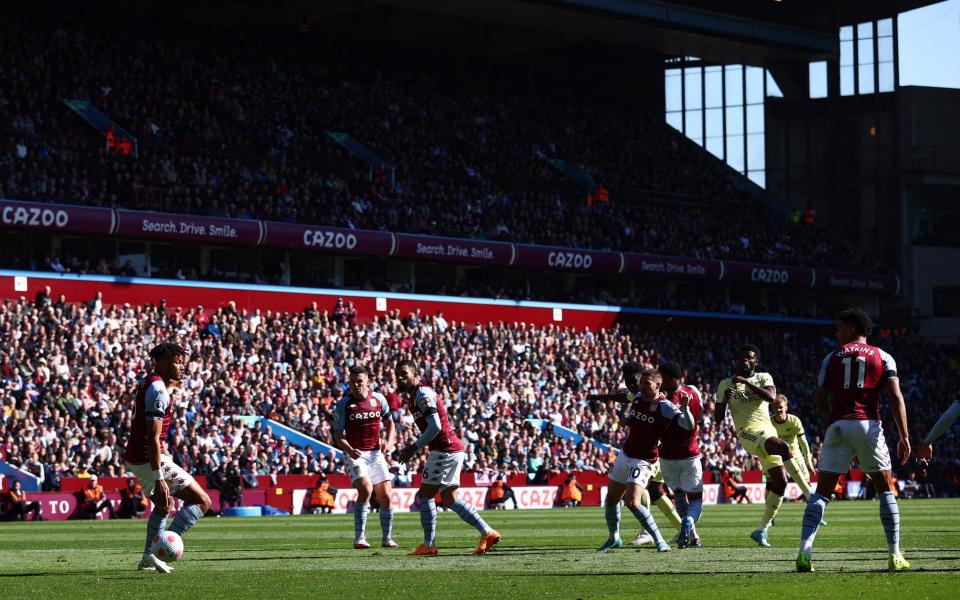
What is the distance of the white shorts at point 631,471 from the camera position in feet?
58.0

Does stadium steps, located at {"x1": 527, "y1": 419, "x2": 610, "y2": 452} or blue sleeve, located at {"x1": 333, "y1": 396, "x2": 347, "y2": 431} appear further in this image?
stadium steps, located at {"x1": 527, "y1": 419, "x2": 610, "y2": 452}

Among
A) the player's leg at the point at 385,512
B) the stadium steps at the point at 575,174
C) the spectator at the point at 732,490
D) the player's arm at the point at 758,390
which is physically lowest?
the spectator at the point at 732,490

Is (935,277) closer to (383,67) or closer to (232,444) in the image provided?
(383,67)

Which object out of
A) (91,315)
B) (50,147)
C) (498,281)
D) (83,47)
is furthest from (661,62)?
(91,315)

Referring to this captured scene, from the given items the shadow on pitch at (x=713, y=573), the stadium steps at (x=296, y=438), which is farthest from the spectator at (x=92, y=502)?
the shadow on pitch at (x=713, y=573)

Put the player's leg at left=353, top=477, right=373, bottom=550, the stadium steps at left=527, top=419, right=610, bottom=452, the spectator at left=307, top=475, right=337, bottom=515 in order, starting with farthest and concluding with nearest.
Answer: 1. the stadium steps at left=527, top=419, right=610, bottom=452
2. the spectator at left=307, top=475, right=337, bottom=515
3. the player's leg at left=353, top=477, right=373, bottom=550

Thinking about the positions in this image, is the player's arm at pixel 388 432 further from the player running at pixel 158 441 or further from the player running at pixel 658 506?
the player running at pixel 158 441

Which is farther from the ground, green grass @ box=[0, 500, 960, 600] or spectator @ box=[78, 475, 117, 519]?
green grass @ box=[0, 500, 960, 600]

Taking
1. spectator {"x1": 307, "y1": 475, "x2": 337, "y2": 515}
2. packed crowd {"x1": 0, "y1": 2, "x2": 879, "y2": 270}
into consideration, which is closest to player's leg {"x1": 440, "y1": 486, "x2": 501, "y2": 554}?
spectator {"x1": 307, "y1": 475, "x2": 337, "y2": 515}

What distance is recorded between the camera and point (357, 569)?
1544 centimetres

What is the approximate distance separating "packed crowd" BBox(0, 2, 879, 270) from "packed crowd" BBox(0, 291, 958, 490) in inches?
201

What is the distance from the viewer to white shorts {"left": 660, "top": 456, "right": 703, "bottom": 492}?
18.4 meters

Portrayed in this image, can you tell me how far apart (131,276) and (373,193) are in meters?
12.1

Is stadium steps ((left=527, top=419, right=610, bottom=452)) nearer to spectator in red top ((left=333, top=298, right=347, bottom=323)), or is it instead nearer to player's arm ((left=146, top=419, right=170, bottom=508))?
spectator in red top ((left=333, top=298, right=347, bottom=323))
